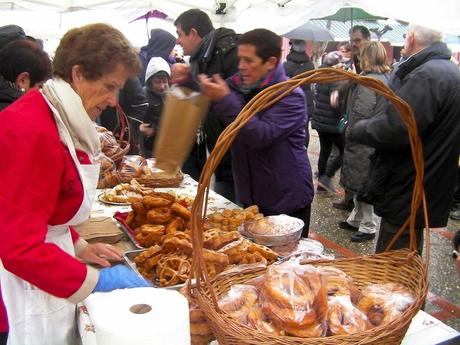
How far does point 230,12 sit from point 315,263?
14.7ft

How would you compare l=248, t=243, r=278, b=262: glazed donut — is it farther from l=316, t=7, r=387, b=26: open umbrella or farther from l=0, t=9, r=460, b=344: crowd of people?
l=316, t=7, r=387, b=26: open umbrella

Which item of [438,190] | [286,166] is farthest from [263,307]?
[438,190]

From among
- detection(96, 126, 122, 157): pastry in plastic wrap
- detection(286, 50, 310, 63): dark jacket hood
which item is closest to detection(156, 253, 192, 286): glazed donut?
detection(96, 126, 122, 157): pastry in plastic wrap

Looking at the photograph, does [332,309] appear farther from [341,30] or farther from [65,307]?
[341,30]

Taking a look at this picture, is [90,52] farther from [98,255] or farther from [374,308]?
[374,308]

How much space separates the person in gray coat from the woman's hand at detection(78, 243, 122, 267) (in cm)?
281

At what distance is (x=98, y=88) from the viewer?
1.34m

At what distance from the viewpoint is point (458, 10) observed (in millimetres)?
2346

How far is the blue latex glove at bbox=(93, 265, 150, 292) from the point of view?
4.25 ft

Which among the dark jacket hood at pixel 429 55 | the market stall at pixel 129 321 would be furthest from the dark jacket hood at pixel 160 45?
the dark jacket hood at pixel 429 55

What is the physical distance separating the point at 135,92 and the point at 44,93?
10.8ft

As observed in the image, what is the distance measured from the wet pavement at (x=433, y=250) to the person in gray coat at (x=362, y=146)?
13 centimetres

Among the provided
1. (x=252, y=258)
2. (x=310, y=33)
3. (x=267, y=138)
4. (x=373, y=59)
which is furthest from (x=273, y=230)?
(x=310, y=33)

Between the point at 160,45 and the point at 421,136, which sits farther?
the point at 160,45
